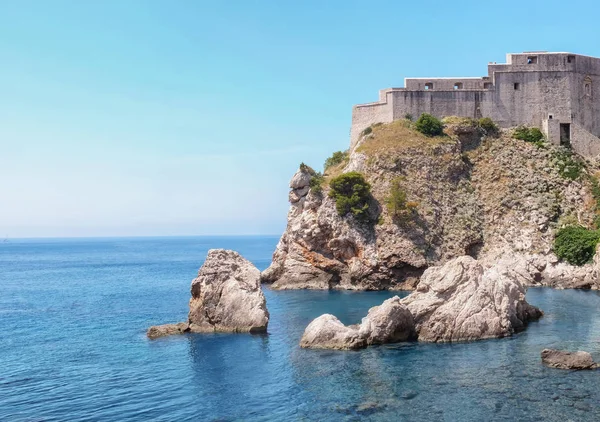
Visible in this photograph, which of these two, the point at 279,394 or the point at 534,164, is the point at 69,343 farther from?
the point at 534,164

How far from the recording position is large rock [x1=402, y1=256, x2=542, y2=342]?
3531cm

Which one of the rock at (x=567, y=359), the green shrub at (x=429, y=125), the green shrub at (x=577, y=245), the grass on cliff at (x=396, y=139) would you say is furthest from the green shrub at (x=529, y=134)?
the rock at (x=567, y=359)

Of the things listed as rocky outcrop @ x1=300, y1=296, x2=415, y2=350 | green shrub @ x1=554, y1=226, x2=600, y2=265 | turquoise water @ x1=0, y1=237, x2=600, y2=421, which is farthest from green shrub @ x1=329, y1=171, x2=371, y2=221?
rocky outcrop @ x1=300, y1=296, x2=415, y2=350

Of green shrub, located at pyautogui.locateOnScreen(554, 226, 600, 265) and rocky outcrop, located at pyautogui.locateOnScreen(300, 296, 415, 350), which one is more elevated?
green shrub, located at pyautogui.locateOnScreen(554, 226, 600, 265)

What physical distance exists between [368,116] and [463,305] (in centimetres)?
4641

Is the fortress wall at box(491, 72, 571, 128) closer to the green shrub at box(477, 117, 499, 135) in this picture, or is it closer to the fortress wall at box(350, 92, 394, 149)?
the green shrub at box(477, 117, 499, 135)

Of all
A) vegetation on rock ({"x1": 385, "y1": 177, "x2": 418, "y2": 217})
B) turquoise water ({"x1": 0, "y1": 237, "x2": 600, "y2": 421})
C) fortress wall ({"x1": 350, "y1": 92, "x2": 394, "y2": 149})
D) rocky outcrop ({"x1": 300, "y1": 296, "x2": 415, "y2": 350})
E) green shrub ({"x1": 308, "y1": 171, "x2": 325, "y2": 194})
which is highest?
fortress wall ({"x1": 350, "y1": 92, "x2": 394, "y2": 149})

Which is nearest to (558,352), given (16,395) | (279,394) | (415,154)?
(279,394)

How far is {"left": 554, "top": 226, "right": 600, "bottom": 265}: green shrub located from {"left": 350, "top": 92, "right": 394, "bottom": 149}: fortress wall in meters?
25.9

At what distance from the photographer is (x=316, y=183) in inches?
2692

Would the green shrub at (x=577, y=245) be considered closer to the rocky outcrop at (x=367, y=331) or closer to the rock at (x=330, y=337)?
the rocky outcrop at (x=367, y=331)

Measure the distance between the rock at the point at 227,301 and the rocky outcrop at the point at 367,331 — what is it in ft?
19.0

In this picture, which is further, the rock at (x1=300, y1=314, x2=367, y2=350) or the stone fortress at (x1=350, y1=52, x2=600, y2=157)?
the stone fortress at (x1=350, y1=52, x2=600, y2=157)

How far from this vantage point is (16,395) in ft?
89.1
